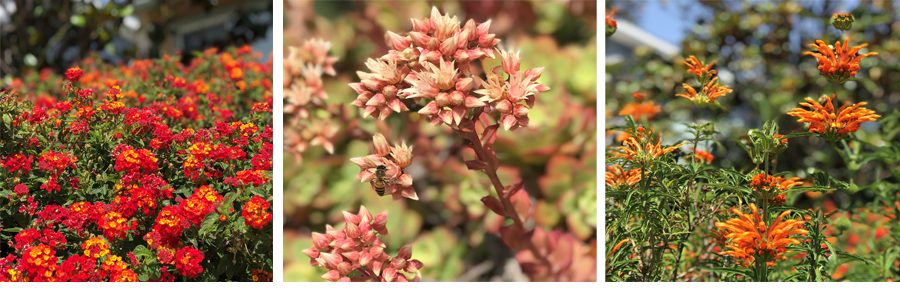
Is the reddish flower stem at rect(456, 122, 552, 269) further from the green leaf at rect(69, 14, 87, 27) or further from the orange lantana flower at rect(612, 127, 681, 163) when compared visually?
the green leaf at rect(69, 14, 87, 27)

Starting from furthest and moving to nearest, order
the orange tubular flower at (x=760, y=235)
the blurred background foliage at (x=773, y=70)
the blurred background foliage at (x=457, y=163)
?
the blurred background foliage at (x=773, y=70) → the blurred background foliage at (x=457, y=163) → the orange tubular flower at (x=760, y=235)

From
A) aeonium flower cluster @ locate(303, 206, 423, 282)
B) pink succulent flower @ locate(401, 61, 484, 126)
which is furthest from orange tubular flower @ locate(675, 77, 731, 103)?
aeonium flower cluster @ locate(303, 206, 423, 282)

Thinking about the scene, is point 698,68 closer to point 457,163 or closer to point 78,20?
point 457,163

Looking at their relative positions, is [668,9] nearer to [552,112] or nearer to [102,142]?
[552,112]

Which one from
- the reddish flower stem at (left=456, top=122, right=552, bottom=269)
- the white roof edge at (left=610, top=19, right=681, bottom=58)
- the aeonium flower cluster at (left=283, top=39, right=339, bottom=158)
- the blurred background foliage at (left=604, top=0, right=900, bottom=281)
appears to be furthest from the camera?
the white roof edge at (left=610, top=19, right=681, bottom=58)

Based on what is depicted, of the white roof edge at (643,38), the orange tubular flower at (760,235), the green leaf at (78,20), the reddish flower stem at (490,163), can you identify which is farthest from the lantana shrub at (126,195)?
the white roof edge at (643,38)

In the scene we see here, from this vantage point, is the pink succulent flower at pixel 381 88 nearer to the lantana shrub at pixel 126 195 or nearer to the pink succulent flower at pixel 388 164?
the pink succulent flower at pixel 388 164

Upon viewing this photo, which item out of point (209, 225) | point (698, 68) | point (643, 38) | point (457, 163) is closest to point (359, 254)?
point (209, 225)
